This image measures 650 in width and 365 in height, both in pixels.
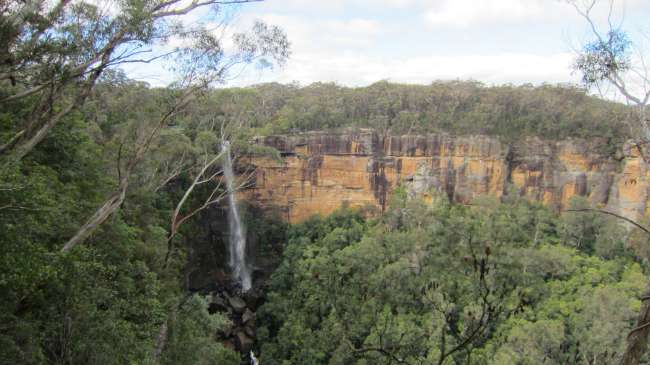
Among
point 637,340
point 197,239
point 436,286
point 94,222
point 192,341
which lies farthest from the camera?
point 197,239

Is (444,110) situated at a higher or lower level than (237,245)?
higher

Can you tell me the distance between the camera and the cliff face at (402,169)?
1508 centimetres

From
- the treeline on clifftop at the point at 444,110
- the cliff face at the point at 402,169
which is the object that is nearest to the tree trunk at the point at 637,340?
the treeline on clifftop at the point at 444,110

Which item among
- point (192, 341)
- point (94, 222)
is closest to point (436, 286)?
point (192, 341)

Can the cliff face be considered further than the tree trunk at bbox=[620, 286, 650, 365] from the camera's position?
Yes

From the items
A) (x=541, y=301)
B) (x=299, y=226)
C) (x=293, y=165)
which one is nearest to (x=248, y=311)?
(x=299, y=226)

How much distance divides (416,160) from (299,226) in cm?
434

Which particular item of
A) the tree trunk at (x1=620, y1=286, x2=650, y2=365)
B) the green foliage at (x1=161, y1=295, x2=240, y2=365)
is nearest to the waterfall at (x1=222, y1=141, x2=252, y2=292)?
the green foliage at (x1=161, y1=295, x2=240, y2=365)

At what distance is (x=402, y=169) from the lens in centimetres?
1531

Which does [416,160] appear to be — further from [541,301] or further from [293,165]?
[541,301]

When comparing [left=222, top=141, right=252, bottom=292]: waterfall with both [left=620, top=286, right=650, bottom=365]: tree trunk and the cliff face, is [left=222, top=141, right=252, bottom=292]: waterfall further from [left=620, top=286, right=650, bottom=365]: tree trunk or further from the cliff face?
[left=620, top=286, right=650, bottom=365]: tree trunk

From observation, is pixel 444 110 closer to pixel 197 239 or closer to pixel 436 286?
pixel 197 239

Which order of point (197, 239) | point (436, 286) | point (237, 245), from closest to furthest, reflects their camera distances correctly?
point (436, 286) < point (197, 239) < point (237, 245)

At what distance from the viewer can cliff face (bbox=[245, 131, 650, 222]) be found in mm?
15080
